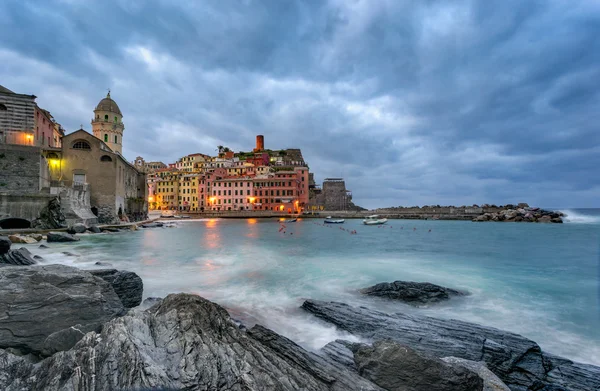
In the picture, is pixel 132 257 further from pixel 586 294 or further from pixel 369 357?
pixel 586 294

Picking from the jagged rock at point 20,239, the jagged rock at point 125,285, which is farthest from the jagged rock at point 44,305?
the jagged rock at point 20,239

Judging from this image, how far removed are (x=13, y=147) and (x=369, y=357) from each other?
36.1 metres

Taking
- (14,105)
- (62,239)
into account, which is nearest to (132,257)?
(62,239)

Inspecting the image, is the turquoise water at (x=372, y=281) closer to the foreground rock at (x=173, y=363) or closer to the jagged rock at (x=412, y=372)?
the jagged rock at (x=412, y=372)

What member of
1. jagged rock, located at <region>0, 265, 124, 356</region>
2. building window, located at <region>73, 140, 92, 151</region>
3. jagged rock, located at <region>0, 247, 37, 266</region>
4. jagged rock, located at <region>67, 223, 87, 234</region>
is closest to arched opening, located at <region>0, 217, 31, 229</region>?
jagged rock, located at <region>67, 223, 87, 234</region>

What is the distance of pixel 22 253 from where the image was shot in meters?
11.8

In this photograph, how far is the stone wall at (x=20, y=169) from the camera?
85.3 feet

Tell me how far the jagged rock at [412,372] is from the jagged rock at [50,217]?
1230 inches

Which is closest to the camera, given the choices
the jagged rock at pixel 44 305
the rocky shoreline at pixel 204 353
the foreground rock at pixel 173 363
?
the foreground rock at pixel 173 363

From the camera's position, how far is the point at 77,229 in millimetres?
26594

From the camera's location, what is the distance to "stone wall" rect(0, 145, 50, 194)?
1024 inches

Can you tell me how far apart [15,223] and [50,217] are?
2.46m

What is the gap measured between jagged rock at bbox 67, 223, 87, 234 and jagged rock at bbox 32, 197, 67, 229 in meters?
1.15

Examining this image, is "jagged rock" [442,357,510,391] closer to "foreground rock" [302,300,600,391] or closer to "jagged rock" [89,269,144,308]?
"foreground rock" [302,300,600,391]
